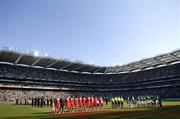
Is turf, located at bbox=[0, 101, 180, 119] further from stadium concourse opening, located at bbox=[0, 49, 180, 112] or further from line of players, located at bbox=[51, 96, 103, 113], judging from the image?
stadium concourse opening, located at bbox=[0, 49, 180, 112]

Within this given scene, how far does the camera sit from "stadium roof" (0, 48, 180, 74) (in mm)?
64312

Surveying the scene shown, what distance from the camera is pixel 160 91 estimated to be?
249ft

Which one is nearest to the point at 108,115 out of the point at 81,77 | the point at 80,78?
the point at 80,78

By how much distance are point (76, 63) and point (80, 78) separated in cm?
985

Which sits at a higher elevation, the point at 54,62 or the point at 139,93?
the point at 54,62

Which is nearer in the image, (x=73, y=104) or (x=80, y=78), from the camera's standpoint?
(x=73, y=104)

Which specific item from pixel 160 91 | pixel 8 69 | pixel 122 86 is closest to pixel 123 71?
pixel 122 86

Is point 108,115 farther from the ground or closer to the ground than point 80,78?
Result: closer to the ground

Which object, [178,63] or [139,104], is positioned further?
[178,63]

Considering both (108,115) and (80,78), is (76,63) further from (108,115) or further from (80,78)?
(108,115)

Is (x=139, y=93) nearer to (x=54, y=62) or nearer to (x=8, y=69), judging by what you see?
(x=54, y=62)

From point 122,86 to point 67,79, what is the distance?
20.3 metres

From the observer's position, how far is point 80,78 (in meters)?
87.0

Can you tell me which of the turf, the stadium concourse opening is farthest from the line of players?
the stadium concourse opening
